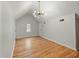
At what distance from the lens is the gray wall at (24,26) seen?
410 inches

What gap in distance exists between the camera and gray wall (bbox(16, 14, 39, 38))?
10404mm

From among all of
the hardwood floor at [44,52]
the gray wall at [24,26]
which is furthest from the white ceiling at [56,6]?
the gray wall at [24,26]

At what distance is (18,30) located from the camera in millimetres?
10398

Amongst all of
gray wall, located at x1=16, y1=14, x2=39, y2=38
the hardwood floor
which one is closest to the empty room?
the hardwood floor

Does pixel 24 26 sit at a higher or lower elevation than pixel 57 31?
higher

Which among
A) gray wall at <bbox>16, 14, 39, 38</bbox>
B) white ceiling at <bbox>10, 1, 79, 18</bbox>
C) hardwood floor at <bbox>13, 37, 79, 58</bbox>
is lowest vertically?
hardwood floor at <bbox>13, 37, 79, 58</bbox>

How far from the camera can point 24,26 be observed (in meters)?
10.8

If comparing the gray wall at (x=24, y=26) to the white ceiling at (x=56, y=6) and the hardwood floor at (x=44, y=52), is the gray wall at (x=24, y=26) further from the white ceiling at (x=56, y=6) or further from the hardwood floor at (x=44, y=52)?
the hardwood floor at (x=44, y=52)

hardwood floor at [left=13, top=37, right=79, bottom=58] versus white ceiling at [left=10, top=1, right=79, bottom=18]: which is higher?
white ceiling at [left=10, top=1, right=79, bottom=18]

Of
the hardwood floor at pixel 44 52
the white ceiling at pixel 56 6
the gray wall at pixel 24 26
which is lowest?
the hardwood floor at pixel 44 52

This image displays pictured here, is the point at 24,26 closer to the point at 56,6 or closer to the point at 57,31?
the point at 57,31

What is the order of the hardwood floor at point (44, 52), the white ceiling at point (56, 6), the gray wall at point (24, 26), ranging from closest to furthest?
the hardwood floor at point (44, 52) → the white ceiling at point (56, 6) → the gray wall at point (24, 26)

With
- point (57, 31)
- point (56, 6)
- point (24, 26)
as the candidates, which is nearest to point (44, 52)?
point (56, 6)

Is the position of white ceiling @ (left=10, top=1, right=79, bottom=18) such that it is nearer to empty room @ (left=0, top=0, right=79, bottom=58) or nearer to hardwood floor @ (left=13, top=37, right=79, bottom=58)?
empty room @ (left=0, top=0, right=79, bottom=58)
